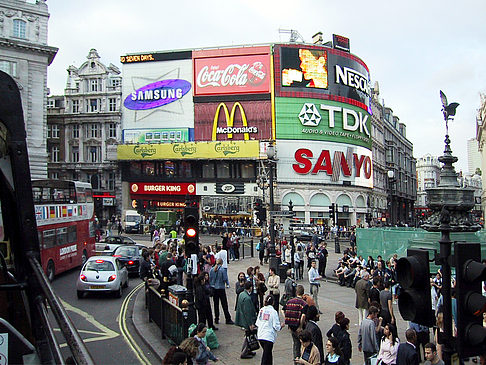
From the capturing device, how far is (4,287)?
3.48m

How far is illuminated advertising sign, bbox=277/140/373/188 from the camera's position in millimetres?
61531

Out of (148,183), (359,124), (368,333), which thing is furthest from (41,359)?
(359,124)

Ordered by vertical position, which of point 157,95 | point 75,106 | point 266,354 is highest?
point 157,95

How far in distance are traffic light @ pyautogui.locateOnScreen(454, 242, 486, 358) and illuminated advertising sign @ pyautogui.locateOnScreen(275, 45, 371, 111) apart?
2319 inches

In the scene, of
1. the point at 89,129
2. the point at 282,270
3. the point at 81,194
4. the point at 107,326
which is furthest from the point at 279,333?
the point at 89,129

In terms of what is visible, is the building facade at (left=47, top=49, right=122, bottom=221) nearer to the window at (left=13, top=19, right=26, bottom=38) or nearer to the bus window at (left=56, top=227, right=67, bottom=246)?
the window at (left=13, top=19, right=26, bottom=38)

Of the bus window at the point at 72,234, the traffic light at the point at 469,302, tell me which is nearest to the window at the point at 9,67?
the bus window at the point at 72,234

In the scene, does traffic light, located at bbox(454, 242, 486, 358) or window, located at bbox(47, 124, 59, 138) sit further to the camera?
window, located at bbox(47, 124, 59, 138)

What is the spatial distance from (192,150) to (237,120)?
7.41m

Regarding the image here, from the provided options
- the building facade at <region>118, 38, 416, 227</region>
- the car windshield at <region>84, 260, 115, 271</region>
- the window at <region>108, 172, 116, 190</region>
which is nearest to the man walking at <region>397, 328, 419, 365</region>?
the car windshield at <region>84, 260, 115, 271</region>

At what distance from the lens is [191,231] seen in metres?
11.1

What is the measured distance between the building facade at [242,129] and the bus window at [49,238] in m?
40.5

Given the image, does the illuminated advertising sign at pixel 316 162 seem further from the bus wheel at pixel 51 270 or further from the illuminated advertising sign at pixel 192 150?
the bus wheel at pixel 51 270

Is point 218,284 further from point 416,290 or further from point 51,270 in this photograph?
point 51,270
